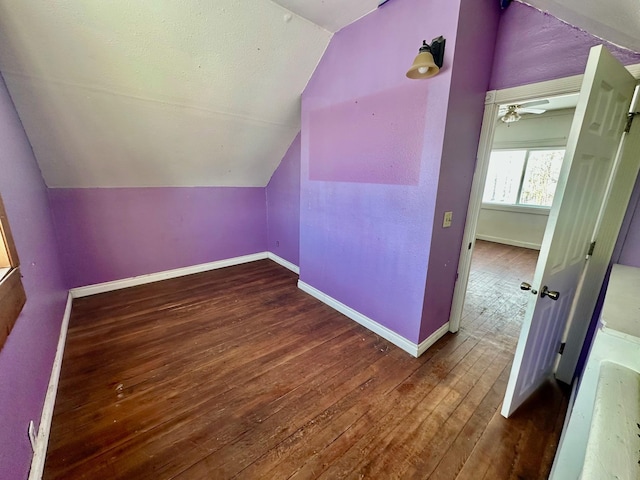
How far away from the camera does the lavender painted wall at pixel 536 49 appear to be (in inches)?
58.9

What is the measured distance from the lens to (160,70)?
200 centimetres

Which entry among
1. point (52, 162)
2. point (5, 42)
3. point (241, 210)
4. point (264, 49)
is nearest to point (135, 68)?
point (5, 42)

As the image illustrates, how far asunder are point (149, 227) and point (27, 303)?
198 centimetres

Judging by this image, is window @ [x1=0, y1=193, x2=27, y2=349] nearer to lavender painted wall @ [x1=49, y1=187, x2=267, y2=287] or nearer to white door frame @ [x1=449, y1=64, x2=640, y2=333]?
lavender painted wall @ [x1=49, y1=187, x2=267, y2=287]

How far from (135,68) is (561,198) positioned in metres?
2.79

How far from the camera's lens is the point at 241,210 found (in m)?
3.99

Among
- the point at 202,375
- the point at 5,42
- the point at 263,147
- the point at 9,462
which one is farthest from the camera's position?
the point at 263,147

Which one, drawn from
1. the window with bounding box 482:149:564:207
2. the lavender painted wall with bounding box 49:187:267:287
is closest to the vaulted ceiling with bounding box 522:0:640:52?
the lavender painted wall with bounding box 49:187:267:287

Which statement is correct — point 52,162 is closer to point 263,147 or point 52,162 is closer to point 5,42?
point 5,42

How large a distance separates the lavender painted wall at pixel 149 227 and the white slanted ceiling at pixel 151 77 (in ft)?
0.78

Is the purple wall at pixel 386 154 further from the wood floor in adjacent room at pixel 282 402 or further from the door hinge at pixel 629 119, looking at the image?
the door hinge at pixel 629 119

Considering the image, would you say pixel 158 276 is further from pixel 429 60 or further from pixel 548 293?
pixel 548 293

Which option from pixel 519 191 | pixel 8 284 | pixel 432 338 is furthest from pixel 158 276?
pixel 519 191

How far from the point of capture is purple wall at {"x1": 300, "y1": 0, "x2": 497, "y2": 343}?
1.72 meters
